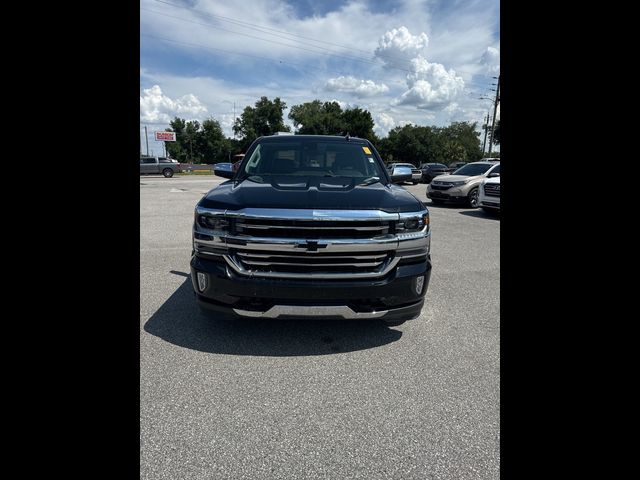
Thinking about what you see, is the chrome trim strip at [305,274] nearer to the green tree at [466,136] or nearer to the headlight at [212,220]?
the headlight at [212,220]

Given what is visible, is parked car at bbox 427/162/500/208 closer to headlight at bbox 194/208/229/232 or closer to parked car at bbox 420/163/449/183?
headlight at bbox 194/208/229/232

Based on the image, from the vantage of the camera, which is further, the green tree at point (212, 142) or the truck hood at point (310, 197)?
the green tree at point (212, 142)

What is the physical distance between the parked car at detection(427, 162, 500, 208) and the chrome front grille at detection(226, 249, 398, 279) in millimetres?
10855

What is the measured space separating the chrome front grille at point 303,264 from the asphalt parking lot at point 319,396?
2.12 feet

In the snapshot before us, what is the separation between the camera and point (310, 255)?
271 centimetres

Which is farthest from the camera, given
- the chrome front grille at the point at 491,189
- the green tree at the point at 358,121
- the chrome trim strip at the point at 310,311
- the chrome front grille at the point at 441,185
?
the green tree at the point at 358,121

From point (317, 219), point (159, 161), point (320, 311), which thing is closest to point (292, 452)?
point (320, 311)

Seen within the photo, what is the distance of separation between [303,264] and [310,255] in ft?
0.29

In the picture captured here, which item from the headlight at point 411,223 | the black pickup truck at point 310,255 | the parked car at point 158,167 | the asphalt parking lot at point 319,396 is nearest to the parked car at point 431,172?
the parked car at point 158,167

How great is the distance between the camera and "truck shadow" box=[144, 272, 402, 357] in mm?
2939

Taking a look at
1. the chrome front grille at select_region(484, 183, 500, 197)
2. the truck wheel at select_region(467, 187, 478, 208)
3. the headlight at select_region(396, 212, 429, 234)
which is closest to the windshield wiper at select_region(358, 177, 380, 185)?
the headlight at select_region(396, 212, 429, 234)

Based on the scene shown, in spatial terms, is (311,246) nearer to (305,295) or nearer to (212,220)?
(305,295)

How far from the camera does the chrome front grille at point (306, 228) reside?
8.86 ft
